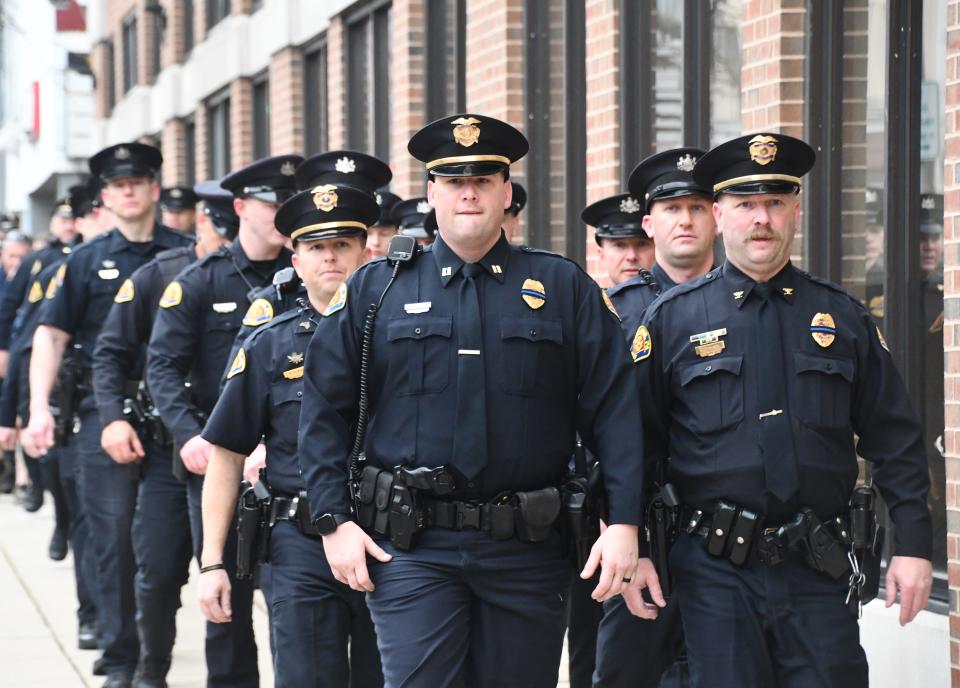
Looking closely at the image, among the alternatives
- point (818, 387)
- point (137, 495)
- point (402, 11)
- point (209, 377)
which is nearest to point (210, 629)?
point (209, 377)

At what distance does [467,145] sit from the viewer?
4816 millimetres

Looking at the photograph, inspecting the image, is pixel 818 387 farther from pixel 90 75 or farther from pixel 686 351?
pixel 90 75

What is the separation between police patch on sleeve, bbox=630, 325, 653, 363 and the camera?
5.12m

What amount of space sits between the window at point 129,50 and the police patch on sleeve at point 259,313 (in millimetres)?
19091

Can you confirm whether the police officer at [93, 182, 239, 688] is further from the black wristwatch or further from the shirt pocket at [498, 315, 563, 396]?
the shirt pocket at [498, 315, 563, 396]

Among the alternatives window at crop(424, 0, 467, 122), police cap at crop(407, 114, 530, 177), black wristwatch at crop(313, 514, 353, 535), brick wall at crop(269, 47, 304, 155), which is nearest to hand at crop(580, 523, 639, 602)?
black wristwatch at crop(313, 514, 353, 535)

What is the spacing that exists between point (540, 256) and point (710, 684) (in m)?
1.35

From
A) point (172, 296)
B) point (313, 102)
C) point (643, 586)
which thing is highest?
point (313, 102)

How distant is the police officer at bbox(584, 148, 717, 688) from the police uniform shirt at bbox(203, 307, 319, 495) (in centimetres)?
118

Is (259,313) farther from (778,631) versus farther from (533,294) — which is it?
(778,631)

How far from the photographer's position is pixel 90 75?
94.9ft

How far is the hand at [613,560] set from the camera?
457 centimetres

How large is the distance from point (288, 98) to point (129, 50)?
414 inches

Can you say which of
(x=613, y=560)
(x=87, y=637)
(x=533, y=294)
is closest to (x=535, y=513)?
(x=613, y=560)
